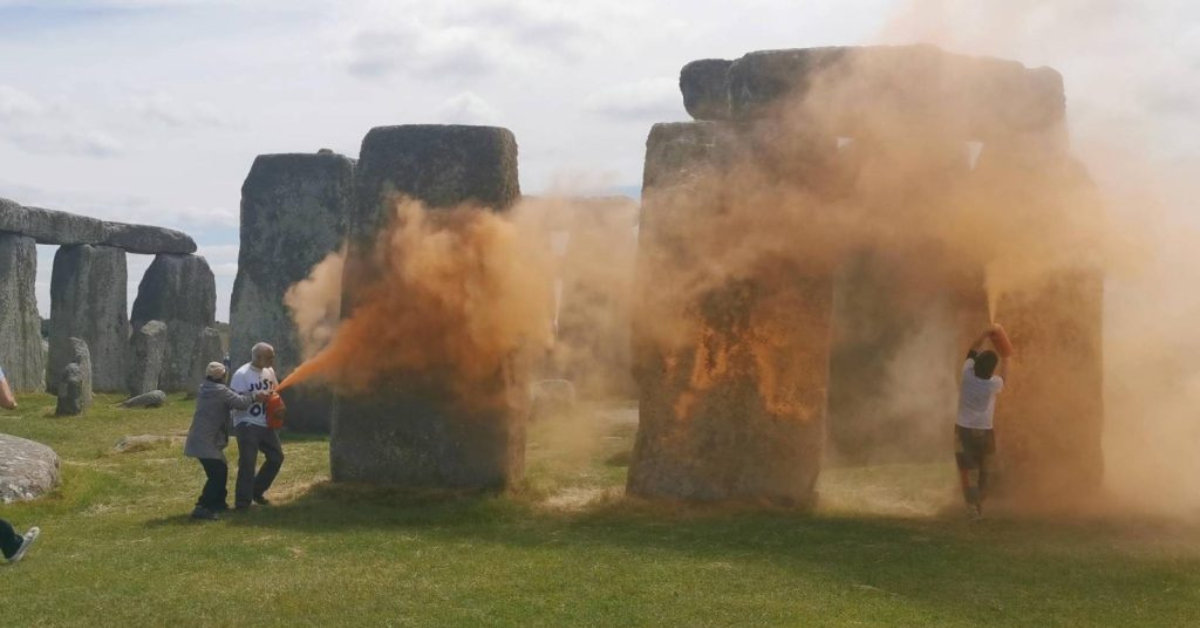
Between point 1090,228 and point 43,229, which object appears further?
point 43,229

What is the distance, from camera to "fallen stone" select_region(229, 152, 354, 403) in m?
21.8

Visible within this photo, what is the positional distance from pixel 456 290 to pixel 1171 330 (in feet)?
28.1

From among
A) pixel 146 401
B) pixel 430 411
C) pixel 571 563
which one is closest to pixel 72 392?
pixel 146 401

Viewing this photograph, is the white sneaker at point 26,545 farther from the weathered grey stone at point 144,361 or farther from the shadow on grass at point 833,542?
the weathered grey stone at point 144,361

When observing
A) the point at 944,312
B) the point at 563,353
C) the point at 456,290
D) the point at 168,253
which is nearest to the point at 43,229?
the point at 168,253

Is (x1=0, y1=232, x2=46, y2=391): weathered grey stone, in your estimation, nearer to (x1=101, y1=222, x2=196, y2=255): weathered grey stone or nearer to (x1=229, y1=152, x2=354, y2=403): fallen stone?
(x1=101, y1=222, x2=196, y2=255): weathered grey stone

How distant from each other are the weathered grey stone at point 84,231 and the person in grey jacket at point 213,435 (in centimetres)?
1620

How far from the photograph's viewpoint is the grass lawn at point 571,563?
809cm

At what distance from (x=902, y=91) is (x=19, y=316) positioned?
20075 mm

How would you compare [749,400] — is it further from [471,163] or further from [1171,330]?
[1171,330]

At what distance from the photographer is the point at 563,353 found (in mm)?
24766

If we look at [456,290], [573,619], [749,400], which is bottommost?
[573,619]

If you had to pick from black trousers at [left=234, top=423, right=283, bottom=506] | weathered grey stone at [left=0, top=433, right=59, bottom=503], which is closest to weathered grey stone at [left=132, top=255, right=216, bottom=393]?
weathered grey stone at [left=0, top=433, right=59, bottom=503]

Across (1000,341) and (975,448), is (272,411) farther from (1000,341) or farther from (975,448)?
(1000,341)
